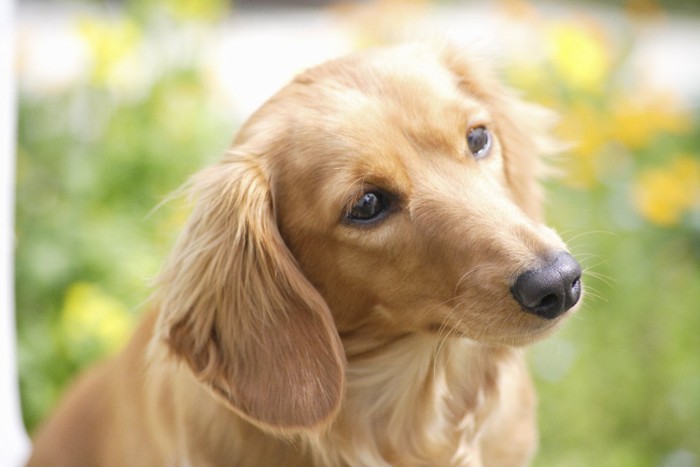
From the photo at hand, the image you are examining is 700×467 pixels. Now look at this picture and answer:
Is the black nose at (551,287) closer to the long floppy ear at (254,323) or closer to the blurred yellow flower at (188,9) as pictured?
the long floppy ear at (254,323)

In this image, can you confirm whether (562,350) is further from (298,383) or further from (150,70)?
(150,70)

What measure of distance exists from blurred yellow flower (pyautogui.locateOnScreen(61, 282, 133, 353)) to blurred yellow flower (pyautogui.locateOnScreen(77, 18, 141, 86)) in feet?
3.60

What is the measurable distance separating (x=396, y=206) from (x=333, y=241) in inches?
7.1

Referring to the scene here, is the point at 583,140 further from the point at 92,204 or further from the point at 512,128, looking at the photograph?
the point at 92,204

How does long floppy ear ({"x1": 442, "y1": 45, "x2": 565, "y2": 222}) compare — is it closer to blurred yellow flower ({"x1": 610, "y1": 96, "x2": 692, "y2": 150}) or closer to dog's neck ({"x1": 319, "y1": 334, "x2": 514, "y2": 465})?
dog's neck ({"x1": 319, "y1": 334, "x2": 514, "y2": 465})

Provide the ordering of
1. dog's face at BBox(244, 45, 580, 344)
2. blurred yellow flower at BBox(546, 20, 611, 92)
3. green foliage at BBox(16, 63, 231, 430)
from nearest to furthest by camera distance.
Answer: dog's face at BBox(244, 45, 580, 344)
green foliage at BBox(16, 63, 231, 430)
blurred yellow flower at BBox(546, 20, 611, 92)

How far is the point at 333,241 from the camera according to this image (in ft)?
7.62

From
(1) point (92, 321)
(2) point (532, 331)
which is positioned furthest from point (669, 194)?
(1) point (92, 321)

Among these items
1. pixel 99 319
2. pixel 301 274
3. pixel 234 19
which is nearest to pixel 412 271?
pixel 301 274

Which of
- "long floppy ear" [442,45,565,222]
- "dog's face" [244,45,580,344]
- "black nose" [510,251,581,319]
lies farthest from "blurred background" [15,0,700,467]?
"black nose" [510,251,581,319]

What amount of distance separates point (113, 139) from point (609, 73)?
248 cm

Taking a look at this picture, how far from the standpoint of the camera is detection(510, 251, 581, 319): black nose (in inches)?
81.1

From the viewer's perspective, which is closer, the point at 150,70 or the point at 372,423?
the point at 372,423

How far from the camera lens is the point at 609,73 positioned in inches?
185
